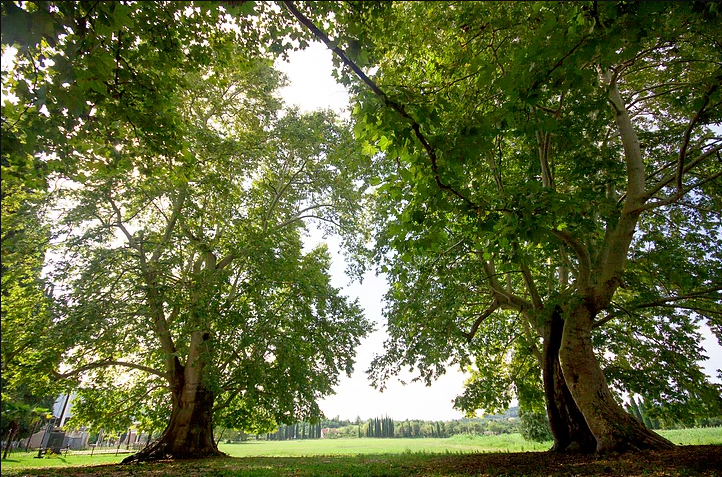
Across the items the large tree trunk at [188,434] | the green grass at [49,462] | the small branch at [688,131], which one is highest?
the small branch at [688,131]

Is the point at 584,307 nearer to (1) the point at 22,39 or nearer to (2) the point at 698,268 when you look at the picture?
(2) the point at 698,268

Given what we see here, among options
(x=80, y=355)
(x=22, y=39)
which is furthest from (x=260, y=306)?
(x=22, y=39)

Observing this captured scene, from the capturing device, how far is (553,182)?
797cm

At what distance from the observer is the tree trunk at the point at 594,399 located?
6934mm

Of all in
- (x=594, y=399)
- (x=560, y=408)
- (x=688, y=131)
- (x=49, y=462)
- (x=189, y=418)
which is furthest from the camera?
(x=49, y=462)

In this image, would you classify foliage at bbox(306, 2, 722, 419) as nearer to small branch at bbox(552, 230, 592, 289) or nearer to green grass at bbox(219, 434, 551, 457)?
small branch at bbox(552, 230, 592, 289)

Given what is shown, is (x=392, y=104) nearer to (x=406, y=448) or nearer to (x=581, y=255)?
(x=581, y=255)

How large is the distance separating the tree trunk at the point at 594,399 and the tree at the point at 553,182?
0.03 m

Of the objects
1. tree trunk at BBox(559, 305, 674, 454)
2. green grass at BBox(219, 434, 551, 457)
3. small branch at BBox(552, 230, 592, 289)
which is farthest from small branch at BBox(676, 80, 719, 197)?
green grass at BBox(219, 434, 551, 457)

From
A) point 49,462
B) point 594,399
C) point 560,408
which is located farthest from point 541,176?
point 49,462

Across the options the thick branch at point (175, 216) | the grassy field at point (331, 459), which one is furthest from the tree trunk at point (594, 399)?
the thick branch at point (175, 216)

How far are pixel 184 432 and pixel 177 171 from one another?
417 inches

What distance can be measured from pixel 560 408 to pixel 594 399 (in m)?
2.14

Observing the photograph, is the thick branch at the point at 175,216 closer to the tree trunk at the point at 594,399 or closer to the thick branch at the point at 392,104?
the thick branch at the point at 392,104
